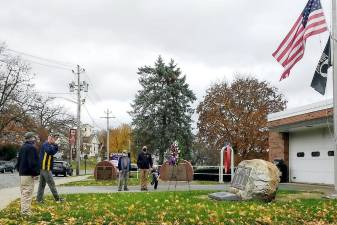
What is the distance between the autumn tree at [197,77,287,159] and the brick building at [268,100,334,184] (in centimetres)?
2111

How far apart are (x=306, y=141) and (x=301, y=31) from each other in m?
12.0

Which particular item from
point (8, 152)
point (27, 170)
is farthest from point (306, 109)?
point (8, 152)

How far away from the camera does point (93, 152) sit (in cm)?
16750

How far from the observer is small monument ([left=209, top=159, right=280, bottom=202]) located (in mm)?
13953

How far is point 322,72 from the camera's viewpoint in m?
15.8

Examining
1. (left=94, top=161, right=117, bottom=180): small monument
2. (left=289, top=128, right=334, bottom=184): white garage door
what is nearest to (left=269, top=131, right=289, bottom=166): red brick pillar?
(left=289, top=128, right=334, bottom=184): white garage door

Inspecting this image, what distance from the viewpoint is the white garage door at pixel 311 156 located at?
2405 centimetres

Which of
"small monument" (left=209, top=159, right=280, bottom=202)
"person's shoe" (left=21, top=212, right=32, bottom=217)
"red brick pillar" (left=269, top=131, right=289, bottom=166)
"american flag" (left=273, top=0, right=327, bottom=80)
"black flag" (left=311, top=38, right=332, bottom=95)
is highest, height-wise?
"american flag" (left=273, top=0, right=327, bottom=80)

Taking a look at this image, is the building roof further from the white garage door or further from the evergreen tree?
the evergreen tree

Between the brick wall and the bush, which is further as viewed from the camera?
the bush

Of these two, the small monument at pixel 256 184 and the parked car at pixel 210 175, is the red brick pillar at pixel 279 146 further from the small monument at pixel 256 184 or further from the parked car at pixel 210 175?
the small monument at pixel 256 184

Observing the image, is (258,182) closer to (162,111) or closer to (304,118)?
(304,118)

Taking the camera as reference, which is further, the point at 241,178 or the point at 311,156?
the point at 311,156

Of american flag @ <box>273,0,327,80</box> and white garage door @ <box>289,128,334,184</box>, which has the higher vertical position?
american flag @ <box>273,0,327,80</box>
